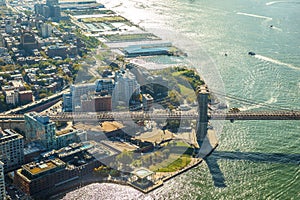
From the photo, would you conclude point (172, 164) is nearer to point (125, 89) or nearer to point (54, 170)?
point (54, 170)

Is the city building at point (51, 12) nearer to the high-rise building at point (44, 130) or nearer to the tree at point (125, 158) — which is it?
the high-rise building at point (44, 130)

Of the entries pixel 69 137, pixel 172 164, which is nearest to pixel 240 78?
pixel 172 164

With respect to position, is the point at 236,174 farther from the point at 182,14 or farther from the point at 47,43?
the point at 182,14

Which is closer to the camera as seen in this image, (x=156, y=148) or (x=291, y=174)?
(x=291, y=174)

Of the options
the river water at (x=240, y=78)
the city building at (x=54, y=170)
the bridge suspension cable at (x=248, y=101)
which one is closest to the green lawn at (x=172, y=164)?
the river water at (x=240, y=78)

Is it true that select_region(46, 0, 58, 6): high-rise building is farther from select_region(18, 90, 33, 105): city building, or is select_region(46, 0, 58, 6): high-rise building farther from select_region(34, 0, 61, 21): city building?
select_region(18, 90, 33, 105): city building

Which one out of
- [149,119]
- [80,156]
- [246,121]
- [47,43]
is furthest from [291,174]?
[47,43]
